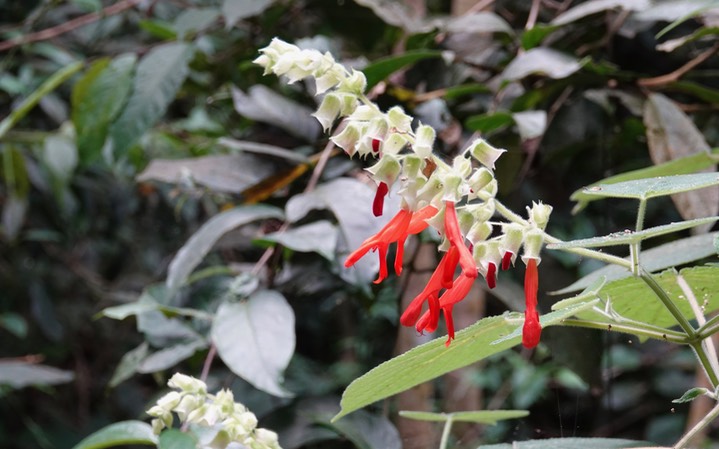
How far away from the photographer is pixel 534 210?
41 centimetres

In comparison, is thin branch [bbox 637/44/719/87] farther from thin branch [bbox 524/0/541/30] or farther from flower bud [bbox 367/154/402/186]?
flower bud [bbox 367/154/402/186]

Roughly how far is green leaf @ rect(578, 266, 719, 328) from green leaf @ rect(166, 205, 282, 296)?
1.28 ft

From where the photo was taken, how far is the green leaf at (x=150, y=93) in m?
0.98

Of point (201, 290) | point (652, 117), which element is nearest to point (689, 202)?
point (652, 117)

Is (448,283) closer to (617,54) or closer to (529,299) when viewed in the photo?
(529,299)

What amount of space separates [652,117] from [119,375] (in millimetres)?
632

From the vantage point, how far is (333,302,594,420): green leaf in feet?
1.30

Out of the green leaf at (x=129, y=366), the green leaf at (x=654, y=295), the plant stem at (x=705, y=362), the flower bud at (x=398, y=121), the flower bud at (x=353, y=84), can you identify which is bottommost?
the green leaf at (x=129, y=366)

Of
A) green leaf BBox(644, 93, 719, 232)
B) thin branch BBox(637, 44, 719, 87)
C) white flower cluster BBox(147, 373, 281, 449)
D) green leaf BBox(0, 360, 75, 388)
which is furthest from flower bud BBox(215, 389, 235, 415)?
green leaf BBox(0, 360, 75, 388)

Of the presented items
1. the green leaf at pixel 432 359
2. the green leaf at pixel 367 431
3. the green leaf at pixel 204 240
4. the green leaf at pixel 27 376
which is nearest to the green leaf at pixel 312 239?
the green leaf at pixel 204 240

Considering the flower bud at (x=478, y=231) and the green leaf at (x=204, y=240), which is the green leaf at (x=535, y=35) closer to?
the green leaf at (x=204, y=240)

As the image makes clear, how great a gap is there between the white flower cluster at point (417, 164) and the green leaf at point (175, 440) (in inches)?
9.8

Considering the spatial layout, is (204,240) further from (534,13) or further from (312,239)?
(534,13)

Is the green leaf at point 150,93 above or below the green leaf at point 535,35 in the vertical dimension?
below
